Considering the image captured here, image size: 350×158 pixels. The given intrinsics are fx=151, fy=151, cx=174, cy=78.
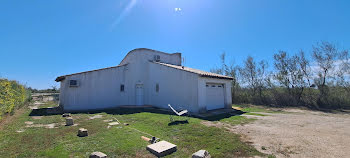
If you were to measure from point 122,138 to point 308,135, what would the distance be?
6425 millimetres

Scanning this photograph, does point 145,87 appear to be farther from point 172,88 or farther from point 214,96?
point 214,96

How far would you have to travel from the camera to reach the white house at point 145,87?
10.9m

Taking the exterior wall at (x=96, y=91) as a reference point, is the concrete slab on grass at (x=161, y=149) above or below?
below

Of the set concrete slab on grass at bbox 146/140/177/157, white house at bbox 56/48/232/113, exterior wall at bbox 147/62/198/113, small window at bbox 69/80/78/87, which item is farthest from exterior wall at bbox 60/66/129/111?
concrete slab on grass at bbox 146/140/177/157

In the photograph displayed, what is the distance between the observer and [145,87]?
586 inches

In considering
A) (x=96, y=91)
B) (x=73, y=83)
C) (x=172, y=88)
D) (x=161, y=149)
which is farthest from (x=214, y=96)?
(x=73, y=83)

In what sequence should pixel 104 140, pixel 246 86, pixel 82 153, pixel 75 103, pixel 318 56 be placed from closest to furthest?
1. pixel 82 153
2. pixel 104 140
3. pixel 75 103
4. pixel 318 56
5. pixel 246 86

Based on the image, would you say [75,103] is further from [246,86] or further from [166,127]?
[246,86]

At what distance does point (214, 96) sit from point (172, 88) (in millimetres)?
3422

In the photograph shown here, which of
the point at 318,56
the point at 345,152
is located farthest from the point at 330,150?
the point at 318,56

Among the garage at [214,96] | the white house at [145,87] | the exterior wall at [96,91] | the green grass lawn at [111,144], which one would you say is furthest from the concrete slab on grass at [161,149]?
the exterior wall at [96,91]

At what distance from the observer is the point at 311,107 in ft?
45.3

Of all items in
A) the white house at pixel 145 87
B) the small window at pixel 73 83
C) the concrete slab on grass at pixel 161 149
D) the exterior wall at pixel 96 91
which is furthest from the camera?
the exterior wall at pixel 96 91

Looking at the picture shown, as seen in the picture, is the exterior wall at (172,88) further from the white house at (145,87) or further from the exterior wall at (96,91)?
the exterior wall at (96,91)
